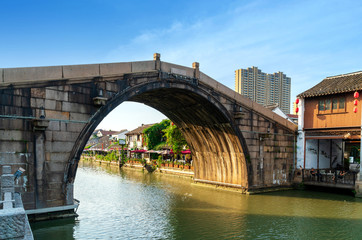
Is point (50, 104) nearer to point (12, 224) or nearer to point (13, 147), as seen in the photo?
point (13, 147)

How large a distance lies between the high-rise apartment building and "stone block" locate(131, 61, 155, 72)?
3392 inches

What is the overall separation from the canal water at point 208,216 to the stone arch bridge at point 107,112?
197 cm

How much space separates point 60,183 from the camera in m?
14.7

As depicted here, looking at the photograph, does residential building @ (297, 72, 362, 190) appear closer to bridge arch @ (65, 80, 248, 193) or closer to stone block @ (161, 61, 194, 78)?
bridge arch @ (65, 80, 248, 193)

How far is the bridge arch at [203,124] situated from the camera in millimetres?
20453

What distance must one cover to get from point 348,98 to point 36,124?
21.9 m

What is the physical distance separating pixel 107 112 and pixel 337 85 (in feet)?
62.1

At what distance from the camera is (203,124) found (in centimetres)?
2580

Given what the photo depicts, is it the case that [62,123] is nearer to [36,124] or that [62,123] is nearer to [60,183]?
[36,124]

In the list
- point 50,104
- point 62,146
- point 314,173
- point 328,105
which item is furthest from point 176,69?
point 314,173

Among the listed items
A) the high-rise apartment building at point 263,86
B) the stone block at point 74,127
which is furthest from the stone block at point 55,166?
the high-rise apartment building at point 263,86

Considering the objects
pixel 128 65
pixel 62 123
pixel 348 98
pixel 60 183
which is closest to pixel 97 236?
pixel 60 183

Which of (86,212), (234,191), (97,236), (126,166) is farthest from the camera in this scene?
(126,166)

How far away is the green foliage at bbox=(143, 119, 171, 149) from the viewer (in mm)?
51934
